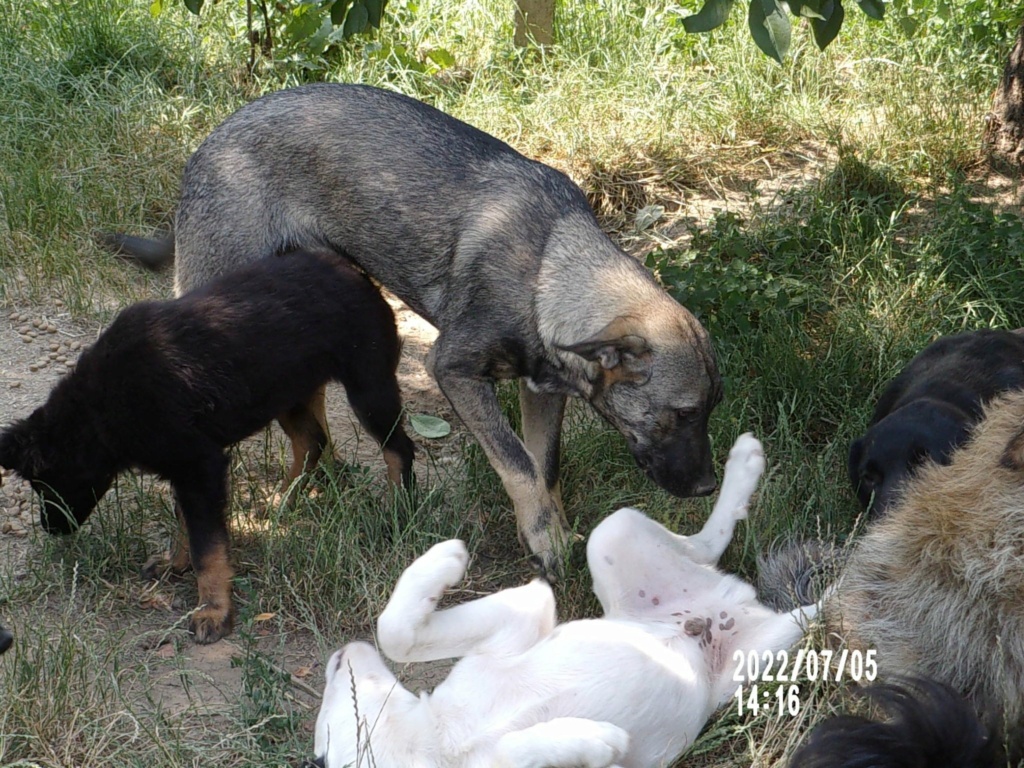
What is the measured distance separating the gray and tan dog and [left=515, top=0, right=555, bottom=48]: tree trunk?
3099 mm

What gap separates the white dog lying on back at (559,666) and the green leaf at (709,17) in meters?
1.72

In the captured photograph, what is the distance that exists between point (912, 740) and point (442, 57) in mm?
6640

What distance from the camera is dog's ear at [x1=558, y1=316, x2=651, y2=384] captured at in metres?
4.73

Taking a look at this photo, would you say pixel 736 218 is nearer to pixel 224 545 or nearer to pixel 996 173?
pixel 996 173

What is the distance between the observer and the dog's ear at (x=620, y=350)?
4727 mm

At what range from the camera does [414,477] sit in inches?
212

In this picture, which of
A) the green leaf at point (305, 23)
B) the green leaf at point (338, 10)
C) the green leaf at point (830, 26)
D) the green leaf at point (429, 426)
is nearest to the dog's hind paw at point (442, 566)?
the green leaf at point (429, 426)

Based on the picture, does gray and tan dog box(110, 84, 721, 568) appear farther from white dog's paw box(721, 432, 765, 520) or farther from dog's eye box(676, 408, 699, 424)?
white dog's paw box(721, 432, 765, 520)

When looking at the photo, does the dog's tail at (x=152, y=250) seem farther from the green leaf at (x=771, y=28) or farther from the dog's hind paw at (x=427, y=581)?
the green leaf at (x=771, y=28)

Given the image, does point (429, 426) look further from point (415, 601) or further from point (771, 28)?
point (771, 28)

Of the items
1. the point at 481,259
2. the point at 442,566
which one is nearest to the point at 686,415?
the point at 481,259

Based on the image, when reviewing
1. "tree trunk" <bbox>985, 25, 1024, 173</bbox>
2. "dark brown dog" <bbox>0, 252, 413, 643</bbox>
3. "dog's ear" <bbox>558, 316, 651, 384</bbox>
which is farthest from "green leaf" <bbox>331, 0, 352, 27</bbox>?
"tree trunk" <bbox>985, 25, 1024, 173</bbox>

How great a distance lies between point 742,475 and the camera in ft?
15.2
